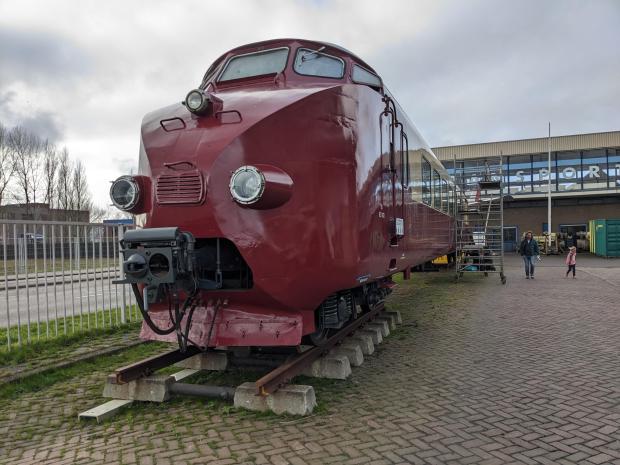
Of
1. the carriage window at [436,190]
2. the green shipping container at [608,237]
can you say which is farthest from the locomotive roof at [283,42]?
the green shipping container at [608,237]

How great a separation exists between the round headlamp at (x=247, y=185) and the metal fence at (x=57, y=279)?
371 cm

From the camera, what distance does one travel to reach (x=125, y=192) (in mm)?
4387

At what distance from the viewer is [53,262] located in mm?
6750

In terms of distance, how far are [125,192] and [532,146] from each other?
3740 cm

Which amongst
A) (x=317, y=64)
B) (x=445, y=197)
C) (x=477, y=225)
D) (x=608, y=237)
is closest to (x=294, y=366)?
(x=317, y=64)

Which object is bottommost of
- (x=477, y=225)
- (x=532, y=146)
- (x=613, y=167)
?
(x=477, y=225)

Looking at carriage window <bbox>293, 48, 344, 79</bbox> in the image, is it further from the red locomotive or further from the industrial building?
the industrial building

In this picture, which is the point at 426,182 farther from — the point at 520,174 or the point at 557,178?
the point at 557,178

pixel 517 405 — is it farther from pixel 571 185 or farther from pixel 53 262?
pixel 571 185

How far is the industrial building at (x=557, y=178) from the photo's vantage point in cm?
3522

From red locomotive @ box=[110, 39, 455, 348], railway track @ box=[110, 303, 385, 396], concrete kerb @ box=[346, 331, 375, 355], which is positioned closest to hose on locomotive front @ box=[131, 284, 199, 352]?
red locomotive @ box=[110, 39, 455, 348]

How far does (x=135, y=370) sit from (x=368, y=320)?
3825mm

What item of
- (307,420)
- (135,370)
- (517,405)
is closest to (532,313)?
(517,405)

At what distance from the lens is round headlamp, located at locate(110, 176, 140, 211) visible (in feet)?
14.2
